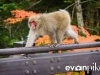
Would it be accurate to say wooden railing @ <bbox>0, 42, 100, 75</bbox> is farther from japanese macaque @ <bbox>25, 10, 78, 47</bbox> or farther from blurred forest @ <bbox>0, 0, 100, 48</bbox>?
blurred forest @ <bbox>0, 0, 100, 48</bbox>

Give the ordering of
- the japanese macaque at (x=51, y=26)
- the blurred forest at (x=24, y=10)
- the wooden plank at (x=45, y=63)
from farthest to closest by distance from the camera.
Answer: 1. the blurred forest at (x=24, y=10)
2. the japanese macaque at (x=51, y=26)
3. the wooden plank at (x=45, y=63)

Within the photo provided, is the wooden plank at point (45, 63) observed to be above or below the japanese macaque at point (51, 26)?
below

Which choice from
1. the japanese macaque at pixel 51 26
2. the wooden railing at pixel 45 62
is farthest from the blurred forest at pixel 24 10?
the wooden railing at pixel 45 62

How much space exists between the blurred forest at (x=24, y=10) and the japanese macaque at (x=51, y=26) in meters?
2.62

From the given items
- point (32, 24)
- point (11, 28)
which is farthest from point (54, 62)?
point (11, 28)

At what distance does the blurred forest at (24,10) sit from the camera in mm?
7199

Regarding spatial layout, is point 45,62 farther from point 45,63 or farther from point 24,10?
point 24,10

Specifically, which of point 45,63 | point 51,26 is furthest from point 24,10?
point 45,63

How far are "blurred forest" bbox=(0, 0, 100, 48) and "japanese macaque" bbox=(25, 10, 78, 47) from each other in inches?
103

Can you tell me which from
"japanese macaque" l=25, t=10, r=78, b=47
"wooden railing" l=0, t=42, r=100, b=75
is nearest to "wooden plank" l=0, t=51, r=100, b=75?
"wooden railing" l=0, t=42, r=100, b=75

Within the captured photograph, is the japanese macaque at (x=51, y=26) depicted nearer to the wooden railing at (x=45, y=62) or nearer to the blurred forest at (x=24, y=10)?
the wooden railing at (x=45, y=62)

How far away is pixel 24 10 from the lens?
7.68m

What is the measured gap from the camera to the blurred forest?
7199 mm

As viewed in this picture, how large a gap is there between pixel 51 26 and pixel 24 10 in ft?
13.8
